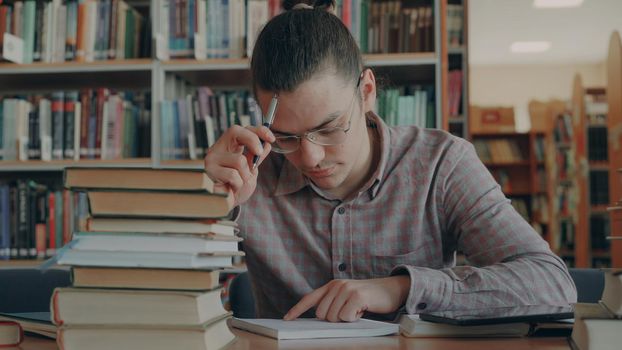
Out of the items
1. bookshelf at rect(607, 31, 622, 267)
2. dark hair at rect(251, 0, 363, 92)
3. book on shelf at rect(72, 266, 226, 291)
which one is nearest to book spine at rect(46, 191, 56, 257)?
dark hair at rect(251, 0, 363, 92)

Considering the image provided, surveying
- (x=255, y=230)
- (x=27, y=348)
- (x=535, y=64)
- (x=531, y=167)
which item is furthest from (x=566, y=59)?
(x=27, y=348)

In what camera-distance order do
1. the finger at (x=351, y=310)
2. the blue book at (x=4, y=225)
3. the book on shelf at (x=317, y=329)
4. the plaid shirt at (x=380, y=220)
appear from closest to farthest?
the book on shelf at (x=317, y=329)
the finger at (x=351, y=310)
the plaid shirt at (x=380, y=220)
the blue book at (x=4, y=225)

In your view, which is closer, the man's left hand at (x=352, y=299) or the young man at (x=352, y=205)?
the man's left hand at (x=352, y=299)

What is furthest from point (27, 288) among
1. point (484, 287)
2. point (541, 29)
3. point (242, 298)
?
point (541, 29)

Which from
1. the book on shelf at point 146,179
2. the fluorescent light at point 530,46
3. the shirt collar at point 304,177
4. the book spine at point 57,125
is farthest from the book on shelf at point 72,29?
the fluorescent light at point 530,46

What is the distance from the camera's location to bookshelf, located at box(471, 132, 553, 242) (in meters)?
7.59

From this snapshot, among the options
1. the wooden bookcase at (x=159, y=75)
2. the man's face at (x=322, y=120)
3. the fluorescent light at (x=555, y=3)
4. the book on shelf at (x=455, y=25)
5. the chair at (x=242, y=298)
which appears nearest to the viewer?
the man's face at (x=322, y=120)

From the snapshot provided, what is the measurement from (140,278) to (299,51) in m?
0.65

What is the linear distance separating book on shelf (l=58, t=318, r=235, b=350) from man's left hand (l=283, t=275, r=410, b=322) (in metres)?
0.36

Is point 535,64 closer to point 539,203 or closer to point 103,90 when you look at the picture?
point 539,203

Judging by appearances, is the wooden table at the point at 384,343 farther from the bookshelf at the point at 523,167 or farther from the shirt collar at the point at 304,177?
the bookshelf at the point at 523,167

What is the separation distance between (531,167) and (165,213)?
744cm

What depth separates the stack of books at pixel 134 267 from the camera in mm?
706

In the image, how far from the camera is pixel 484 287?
Answer: 116 cm
